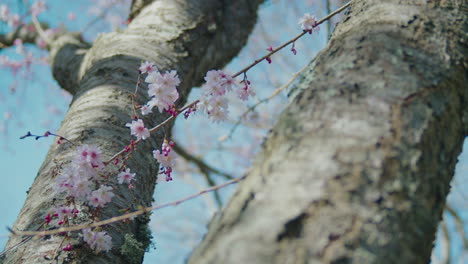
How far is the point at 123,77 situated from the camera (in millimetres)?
1922

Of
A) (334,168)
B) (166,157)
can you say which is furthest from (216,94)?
(334,168)

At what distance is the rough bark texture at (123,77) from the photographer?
1382 mm

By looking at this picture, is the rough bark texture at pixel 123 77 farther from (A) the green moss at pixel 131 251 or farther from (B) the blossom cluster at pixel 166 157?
(B) the blossom cluster at pixel 166 157

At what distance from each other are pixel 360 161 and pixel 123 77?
1500 millimetres

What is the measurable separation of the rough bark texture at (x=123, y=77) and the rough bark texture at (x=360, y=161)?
2.77 ft

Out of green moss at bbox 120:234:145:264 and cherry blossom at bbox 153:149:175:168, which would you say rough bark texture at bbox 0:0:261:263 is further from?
cherry blossom at bbox 153:149:175:168

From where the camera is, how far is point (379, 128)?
0.69 meters

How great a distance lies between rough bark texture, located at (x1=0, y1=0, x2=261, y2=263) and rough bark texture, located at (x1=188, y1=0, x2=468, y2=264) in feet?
2.77

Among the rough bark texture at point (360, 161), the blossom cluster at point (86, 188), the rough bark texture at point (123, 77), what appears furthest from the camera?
the rough bark texture at point (123, 77)

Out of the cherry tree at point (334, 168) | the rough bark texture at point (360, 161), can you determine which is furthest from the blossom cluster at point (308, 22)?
the rough bark texture at point (360, 161)

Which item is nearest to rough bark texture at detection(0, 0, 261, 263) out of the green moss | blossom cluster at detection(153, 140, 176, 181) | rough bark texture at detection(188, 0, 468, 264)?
the green moss

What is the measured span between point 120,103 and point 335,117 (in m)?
1.26

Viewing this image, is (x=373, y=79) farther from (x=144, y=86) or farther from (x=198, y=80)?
(x=198, y=80)

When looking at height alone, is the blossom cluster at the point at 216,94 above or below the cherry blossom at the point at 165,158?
above
